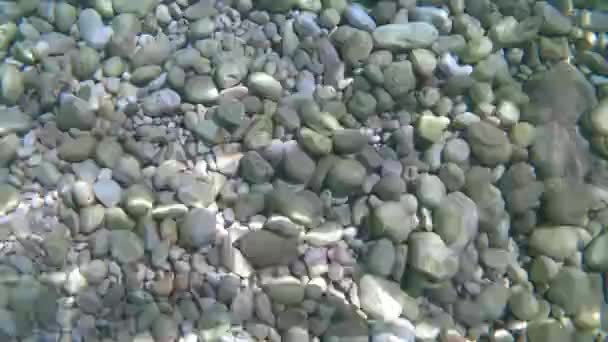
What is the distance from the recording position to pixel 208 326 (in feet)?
3.29

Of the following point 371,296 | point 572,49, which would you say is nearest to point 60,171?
point 371,296

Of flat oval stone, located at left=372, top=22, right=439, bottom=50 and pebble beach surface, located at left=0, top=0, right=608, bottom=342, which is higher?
flat oval stone, located at left=372, top=22, right=439, bottom=50

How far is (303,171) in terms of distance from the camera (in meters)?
1.12

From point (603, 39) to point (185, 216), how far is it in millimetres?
1083

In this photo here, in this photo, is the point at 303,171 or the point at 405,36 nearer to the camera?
the point at 303,171

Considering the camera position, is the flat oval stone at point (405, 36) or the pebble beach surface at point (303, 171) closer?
the pebble beach surface at point (303, 171)

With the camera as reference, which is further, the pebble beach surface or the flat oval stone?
the flat oval stone

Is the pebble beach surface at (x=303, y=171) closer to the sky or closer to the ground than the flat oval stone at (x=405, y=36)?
closer to the ground

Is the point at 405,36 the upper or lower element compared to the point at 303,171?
upper

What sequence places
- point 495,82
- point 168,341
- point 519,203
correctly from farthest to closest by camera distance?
point 495,82
point 519,203
point 168,341

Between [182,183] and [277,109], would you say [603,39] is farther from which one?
[182,183]

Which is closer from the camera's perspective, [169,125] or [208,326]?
[208,326]

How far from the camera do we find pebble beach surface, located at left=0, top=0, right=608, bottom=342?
103 cm

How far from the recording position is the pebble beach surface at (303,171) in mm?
1033
